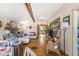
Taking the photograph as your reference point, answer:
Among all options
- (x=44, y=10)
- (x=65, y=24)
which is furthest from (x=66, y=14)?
(x=44, y=10)

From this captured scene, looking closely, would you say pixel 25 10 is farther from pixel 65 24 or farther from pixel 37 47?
pixel 65 24

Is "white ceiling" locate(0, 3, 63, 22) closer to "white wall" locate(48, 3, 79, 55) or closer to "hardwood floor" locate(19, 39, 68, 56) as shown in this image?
"white wall" locate(48, 3, 79, 55)

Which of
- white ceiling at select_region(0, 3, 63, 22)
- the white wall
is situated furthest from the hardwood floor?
white ceiling at select_region(0, 3, 63, 22)

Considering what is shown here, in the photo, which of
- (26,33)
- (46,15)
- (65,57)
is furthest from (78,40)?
(26,33)

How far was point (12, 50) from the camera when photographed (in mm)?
2615

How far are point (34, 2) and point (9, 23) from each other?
629mm

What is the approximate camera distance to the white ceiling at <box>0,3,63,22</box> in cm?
256

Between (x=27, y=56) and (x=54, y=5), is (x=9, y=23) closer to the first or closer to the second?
(x=27, y=56)

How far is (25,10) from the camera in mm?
2650

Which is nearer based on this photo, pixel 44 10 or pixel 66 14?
pixel 44 10

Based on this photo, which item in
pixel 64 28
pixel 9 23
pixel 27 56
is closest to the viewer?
pixel 27 56

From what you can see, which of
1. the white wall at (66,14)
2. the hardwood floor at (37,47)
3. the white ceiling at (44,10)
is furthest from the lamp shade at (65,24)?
the hardwood floor at (37,47)

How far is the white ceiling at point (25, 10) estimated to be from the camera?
256cm

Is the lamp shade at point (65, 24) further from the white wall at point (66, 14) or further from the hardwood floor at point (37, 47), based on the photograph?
the hardwood floor at point (37, 47)
